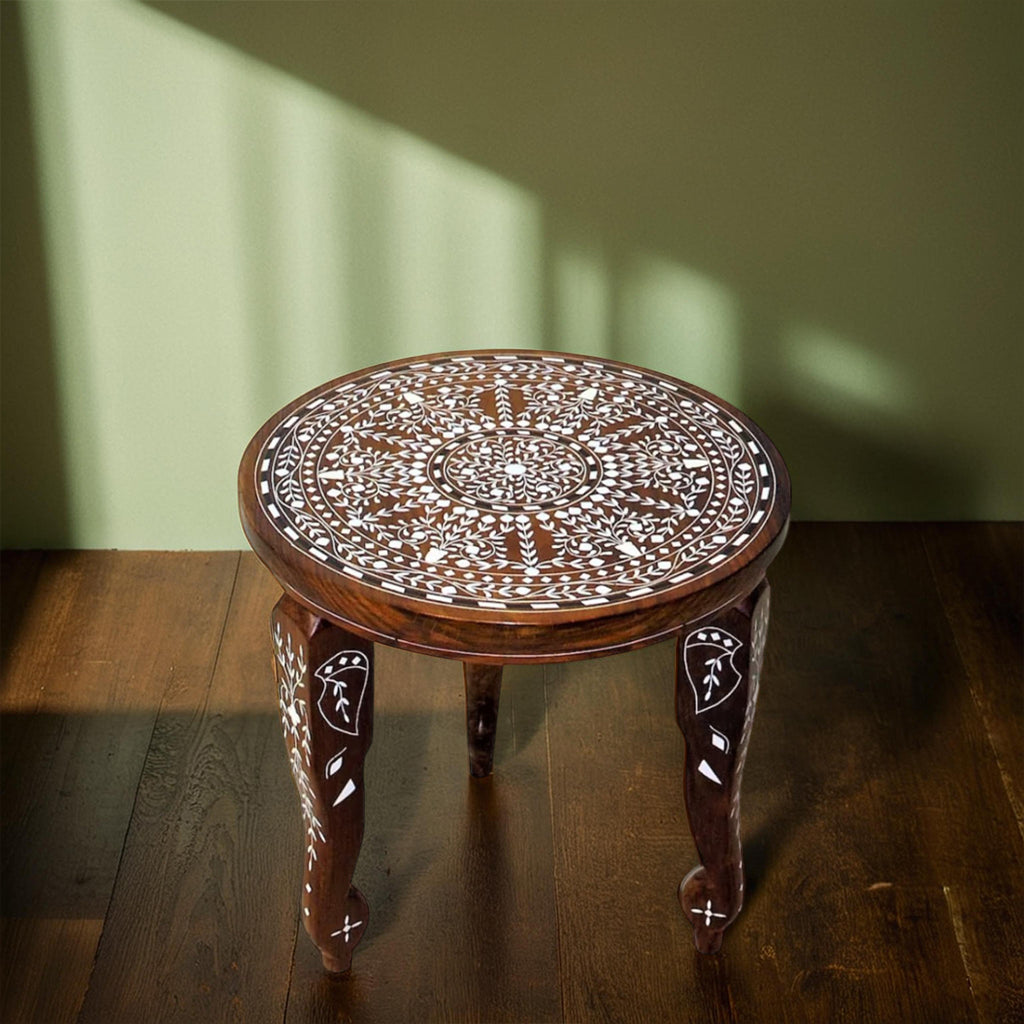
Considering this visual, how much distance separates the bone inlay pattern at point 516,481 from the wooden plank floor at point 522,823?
40 cm

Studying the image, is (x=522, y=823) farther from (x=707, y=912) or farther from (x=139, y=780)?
(x=139, y=780)

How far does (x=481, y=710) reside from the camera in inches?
55.2

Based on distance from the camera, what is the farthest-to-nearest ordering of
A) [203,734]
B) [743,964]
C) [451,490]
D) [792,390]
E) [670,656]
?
1. [792,390]
2. [670,656]
3. [203,734]
4. [743,964]
5. [451,490]

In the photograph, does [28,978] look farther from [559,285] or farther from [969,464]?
[969,464]

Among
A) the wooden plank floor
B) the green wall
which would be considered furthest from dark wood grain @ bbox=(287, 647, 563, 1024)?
the green wall

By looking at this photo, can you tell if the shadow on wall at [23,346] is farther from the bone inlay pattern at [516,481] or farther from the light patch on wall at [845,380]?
the light patch on wall at [845,380]

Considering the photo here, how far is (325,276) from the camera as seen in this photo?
1.64 metres

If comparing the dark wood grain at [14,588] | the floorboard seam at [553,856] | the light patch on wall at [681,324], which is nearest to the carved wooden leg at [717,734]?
the floorboard seam at [553,856]

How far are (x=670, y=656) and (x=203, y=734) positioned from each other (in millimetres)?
511

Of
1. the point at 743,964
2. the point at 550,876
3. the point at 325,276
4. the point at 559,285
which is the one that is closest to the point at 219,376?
the point at 325,276

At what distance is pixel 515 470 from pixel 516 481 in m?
0.02

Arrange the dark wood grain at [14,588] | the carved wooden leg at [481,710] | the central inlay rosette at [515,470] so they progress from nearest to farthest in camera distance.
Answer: the central inlay rosette at [515,470], the carved wooden leg at [481,710], the dark wood grain at [14,588]

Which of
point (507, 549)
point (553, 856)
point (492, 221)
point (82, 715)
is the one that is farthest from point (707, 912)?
point (492, 221)

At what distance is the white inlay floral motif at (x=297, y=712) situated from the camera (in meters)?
1.08
